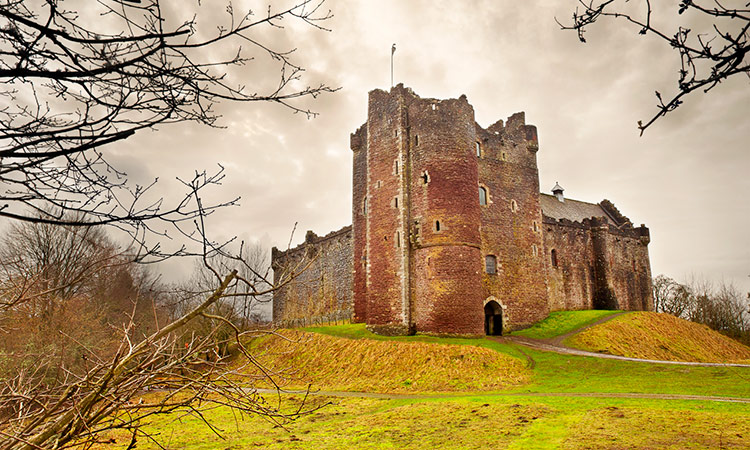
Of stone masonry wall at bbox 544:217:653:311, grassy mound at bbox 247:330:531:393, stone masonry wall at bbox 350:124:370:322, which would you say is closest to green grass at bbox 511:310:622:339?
stone masonry wall at bbox 544:217:653:311

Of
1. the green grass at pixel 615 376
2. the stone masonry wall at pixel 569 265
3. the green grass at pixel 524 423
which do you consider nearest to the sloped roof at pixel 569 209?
the stone masonry wall at pixel 569 265

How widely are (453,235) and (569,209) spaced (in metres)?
22.8

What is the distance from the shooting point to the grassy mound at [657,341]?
2417cm

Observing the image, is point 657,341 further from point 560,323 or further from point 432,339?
point 432,339

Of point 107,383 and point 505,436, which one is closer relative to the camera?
point 107,383

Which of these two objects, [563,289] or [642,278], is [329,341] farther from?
[642,278]

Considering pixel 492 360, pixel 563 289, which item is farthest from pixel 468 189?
pixel 563 289

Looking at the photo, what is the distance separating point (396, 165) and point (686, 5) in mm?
23772

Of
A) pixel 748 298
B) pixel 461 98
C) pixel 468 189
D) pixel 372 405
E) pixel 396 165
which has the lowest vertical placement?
pixel 372 405

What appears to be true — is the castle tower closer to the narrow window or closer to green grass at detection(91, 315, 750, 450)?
the narrow window

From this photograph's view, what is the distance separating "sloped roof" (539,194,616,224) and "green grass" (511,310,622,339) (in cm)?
983

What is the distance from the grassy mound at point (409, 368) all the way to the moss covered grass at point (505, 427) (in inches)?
166

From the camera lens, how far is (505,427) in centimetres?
988

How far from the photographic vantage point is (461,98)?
2702 cm
